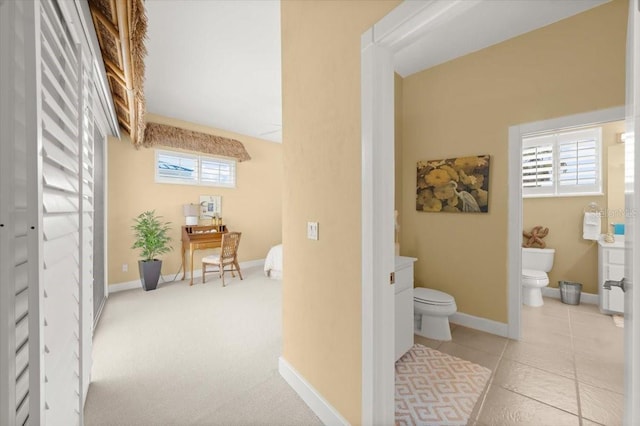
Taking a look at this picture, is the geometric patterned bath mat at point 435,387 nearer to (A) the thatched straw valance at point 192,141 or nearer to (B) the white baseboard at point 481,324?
(B) the white baseboard at point 481,324

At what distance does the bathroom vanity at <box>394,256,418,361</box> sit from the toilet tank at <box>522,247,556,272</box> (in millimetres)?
2608

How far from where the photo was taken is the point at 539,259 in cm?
355

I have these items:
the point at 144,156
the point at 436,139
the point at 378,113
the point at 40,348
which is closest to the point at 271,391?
the point at 40,348

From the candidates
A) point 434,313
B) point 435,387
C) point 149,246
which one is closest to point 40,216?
point 435,387

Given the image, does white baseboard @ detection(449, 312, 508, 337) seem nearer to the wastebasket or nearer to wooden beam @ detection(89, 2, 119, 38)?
the wastebasket

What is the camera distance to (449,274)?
2801 millimetres

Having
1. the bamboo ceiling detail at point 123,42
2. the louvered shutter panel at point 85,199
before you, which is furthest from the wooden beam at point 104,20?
the louvered shutter panel at point 85,199

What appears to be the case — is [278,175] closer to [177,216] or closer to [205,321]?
[177,216]

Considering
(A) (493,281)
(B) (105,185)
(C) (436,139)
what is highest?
(C) (436,139)

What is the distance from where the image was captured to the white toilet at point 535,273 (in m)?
3.15

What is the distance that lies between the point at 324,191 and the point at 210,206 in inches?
156

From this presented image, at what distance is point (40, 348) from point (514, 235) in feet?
10.2

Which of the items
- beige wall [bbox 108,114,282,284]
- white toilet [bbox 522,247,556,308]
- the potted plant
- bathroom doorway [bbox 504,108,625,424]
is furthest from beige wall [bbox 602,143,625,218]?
the potted plant

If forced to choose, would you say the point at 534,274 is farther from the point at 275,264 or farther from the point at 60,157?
the point at 60,157
